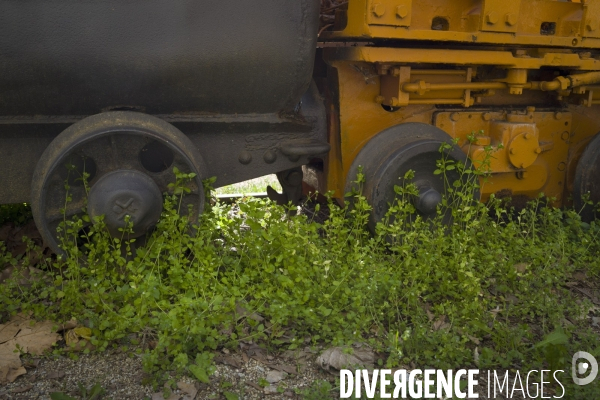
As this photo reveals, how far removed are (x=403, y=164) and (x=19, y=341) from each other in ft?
7.49

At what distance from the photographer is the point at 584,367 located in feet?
9.14

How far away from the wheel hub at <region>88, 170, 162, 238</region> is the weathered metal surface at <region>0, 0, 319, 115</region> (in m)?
0.40

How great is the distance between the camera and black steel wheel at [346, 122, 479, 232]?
12.5 feet

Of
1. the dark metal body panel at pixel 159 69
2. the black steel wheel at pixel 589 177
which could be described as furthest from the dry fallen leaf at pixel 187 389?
the black steel wheel at pixel 589 177

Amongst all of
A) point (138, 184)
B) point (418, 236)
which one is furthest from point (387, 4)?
point (138, 184)

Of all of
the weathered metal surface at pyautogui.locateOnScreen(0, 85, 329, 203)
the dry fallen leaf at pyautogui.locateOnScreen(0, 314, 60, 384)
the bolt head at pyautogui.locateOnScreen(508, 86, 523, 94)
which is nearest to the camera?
the dry fallen leaf at pyautogui.locateOnScreen(0, 314, 60, 384)

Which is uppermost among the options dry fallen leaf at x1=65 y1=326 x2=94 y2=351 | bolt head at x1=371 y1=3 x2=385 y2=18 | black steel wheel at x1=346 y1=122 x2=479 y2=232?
bolt head at x1=371 y1=3 x2=385 y2=18

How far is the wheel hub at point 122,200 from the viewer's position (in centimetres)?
320

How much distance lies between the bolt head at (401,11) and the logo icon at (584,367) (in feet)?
6.50

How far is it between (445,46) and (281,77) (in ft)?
3.74

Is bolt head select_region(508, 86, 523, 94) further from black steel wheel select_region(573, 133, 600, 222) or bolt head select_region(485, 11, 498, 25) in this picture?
black steel wheel select_region(573, 133, 600, 222)

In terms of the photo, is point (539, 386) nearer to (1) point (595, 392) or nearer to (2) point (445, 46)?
(1) point (595, 392)

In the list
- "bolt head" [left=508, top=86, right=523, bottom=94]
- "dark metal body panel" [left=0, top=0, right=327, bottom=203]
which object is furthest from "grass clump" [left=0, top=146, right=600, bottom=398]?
"bolt head" [left=508, top=86, right=523, bottom=94]

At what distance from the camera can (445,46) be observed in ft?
13.1
